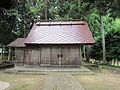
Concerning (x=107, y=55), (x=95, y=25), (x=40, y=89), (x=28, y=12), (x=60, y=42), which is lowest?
(x=40, y=89)

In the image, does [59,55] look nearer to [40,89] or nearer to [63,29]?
[63,29]

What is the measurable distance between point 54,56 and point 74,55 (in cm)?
191

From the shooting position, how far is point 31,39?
13.7 metres

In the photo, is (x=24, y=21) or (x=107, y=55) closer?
(x=107, y=55)

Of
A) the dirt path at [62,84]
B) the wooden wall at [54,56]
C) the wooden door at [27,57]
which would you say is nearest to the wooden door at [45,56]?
the wooden wall at [54,56]

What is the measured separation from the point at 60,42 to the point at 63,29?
270 cm

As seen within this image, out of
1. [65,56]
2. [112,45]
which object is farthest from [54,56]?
[112,45]

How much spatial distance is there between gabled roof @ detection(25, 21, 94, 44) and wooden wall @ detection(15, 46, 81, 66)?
26.7 inches

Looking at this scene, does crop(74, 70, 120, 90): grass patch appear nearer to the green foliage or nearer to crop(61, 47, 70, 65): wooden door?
crop(61, 47, 70, 65): wooden door

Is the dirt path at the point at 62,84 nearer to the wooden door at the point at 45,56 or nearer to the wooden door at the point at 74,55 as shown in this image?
the wooden door at the point at 74,55

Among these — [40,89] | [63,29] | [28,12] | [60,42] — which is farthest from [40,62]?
[28,12]

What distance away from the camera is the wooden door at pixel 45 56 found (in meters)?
13.5

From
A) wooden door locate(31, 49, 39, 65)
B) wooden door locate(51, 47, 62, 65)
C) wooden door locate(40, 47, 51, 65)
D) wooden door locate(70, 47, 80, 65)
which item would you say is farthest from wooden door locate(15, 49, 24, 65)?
wooden door locate(70, 47, 80, 65)

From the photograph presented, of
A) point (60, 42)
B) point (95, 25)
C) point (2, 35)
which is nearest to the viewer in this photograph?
point (60, 42)
